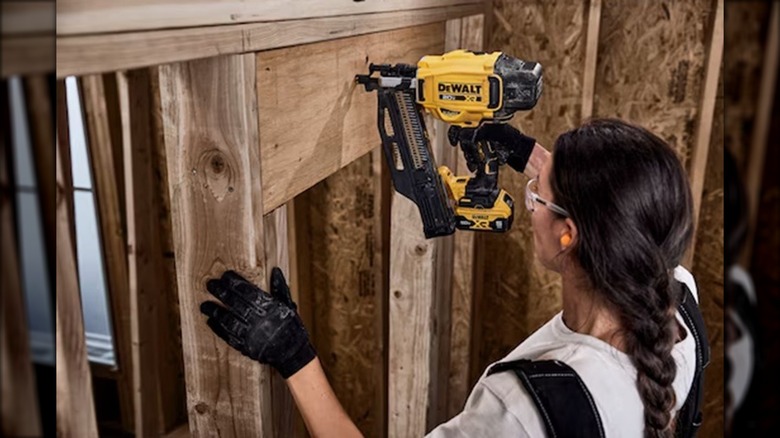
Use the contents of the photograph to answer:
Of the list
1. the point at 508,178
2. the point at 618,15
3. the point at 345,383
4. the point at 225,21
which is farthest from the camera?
the point at 345,383

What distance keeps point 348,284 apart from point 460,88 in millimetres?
1454

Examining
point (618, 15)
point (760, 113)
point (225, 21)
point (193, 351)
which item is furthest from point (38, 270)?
point (618, 15)

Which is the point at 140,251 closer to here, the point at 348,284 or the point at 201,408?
the point at 348,284

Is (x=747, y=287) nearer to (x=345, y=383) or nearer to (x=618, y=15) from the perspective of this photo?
(x=618, y=15)

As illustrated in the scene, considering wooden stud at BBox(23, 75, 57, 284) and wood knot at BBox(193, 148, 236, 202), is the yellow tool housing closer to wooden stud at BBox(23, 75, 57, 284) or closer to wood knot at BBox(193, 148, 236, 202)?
wood knot at BBox(193, 148, 236, 202)

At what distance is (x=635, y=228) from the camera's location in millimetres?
1071

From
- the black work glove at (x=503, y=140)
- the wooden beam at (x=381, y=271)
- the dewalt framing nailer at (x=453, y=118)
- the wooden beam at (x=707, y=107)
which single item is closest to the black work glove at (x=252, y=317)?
the dewalt framing nailer at (x=453, y=118)

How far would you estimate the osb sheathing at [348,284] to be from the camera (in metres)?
2.45

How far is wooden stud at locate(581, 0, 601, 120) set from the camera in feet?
6.95

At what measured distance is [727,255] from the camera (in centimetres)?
22

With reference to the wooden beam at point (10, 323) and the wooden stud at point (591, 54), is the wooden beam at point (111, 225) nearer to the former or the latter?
the wooden stud at point (591, 54)

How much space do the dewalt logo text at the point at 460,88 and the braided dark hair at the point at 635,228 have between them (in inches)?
7.4

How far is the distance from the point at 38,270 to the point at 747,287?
0.72 feet

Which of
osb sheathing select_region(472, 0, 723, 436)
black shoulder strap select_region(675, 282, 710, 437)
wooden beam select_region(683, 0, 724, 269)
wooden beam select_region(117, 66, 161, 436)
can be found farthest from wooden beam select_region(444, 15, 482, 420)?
wooden beam select_region(117, 66, 161, 436)
